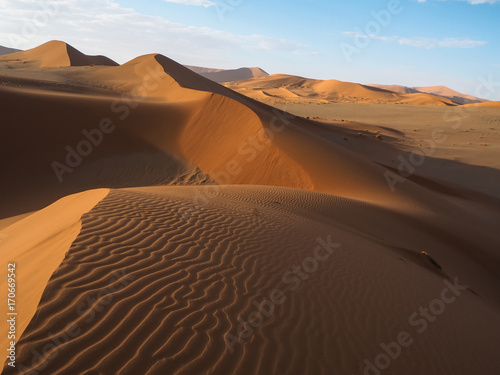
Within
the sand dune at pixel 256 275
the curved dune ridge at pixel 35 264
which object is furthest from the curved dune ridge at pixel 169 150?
the curved dune ridge at pixel 35 264

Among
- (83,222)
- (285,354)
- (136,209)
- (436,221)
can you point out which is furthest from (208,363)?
(436,221)

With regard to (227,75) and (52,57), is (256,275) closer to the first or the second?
(52,57)

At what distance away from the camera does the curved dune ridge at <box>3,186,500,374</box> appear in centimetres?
279

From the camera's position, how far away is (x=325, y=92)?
275ft

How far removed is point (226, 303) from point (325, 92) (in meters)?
85.1

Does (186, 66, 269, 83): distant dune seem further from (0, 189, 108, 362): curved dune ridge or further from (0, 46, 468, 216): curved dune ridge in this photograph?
(0, 189, 108, 362): curved dune ridge

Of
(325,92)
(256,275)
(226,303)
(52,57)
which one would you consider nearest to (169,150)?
(256,275)

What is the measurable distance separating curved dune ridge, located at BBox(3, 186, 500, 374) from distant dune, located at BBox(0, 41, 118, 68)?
5573 cm

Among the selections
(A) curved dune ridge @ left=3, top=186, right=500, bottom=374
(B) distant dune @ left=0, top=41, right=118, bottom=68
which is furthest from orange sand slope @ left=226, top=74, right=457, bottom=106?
(A) curved dune ridge @ left=3, top=186, right=500, bottom=374

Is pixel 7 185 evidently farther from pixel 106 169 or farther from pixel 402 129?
pixel 402 129

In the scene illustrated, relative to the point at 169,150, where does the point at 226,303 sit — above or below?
above

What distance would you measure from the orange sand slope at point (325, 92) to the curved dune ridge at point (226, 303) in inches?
2475

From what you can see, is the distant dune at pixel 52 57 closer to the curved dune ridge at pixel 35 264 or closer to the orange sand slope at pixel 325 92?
the orange sand slope at pixel 325 92

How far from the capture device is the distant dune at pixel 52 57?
5269cm
